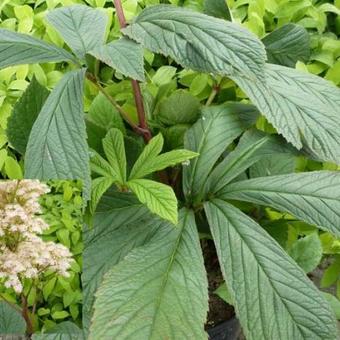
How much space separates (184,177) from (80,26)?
1.15 feet

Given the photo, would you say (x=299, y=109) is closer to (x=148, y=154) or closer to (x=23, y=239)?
(x=148, y=154)

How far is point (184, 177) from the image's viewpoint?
1334 millimetres

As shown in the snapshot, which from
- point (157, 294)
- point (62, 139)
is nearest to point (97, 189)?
point (62, 139)

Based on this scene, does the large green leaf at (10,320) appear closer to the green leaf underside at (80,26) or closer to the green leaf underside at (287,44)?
the green leaf underside at (80,26)

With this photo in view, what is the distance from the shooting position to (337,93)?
1360 mm

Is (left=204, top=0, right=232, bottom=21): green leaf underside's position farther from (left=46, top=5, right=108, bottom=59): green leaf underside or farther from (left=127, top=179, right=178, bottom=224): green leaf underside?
(left=127, top=179, right=178, bottom=224): green leaf underside

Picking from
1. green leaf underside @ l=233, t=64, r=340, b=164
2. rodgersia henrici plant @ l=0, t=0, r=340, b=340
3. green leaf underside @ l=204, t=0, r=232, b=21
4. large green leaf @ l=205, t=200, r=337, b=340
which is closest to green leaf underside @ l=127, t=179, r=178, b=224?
rodgersia henrici plant @ l=0, t=0, r=340, b=340

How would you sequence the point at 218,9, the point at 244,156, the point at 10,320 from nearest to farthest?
the point at 10,320
the point at 244,156
the point at 218,9

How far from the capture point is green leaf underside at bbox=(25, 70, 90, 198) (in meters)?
1.14

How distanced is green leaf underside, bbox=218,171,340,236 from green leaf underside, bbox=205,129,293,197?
1.0 inches

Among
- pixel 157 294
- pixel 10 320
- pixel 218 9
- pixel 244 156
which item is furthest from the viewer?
pixel 218 9

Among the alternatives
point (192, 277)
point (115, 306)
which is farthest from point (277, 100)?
point (115, 306)

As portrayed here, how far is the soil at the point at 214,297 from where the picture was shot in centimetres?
149

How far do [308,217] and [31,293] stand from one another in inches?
20.2
